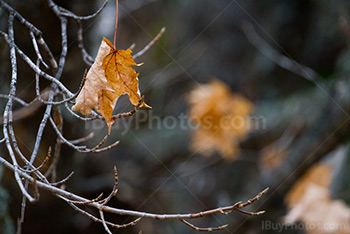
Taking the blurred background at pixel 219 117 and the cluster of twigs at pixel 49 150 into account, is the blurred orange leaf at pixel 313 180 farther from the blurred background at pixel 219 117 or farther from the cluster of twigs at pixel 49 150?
the cluster of twigs at pixel 49 150

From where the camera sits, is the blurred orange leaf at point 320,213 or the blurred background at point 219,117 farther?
the blurred orange leaf at point 320,213

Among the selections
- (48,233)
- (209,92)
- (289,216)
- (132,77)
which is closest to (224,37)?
(209,92)

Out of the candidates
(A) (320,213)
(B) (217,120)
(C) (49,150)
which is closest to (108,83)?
(C) (49,150)

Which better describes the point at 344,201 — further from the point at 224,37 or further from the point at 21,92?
the point at 224,37

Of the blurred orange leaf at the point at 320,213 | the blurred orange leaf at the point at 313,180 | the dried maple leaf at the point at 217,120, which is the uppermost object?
the dried maple leaf at the point at 217,120

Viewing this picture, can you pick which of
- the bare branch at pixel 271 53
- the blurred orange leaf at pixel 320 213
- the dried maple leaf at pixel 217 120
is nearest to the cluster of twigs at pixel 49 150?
the blurred orange leaf at pixel 320 213

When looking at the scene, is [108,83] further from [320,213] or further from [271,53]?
[271,53]

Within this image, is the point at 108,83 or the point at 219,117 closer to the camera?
the point at 108,83

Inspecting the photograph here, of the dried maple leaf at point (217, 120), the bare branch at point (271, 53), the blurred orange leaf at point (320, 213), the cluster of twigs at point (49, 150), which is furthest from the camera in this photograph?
the bare branch at point (271, 53)
